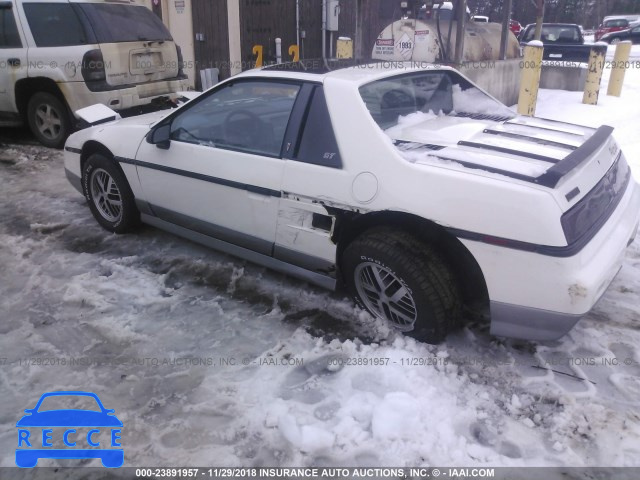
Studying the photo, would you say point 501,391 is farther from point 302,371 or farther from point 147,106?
point 147,106

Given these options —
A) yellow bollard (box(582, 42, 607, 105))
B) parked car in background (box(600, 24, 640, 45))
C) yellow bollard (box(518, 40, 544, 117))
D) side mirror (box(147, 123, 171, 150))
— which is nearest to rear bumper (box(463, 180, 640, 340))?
side mirror (box(147, 123, 171, 150))

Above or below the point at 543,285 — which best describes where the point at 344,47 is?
above

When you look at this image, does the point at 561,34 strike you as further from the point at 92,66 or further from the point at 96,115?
the point at 96,115

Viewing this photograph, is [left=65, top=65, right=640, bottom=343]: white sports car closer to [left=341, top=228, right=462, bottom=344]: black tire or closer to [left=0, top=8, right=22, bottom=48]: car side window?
[left=341, top=228, right=462, bottom=344]: black tire

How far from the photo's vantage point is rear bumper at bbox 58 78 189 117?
6637 mm

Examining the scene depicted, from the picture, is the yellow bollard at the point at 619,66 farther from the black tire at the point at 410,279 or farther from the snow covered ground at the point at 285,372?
the black tire at the point at 410,279

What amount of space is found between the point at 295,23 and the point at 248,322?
10.5m

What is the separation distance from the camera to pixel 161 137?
3986 millimetres

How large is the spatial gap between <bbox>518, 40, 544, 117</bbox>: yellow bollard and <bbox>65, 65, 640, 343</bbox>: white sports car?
16.1ft

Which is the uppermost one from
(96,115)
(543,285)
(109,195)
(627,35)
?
(627,35)

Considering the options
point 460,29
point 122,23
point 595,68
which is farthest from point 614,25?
point 122,23

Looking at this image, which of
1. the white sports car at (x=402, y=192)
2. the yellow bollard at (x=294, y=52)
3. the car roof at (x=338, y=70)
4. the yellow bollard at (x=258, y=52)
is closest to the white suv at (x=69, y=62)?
the white sports car at (x=402, y=192)

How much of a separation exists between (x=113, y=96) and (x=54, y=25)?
119cm

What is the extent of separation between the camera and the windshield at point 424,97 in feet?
11.1
